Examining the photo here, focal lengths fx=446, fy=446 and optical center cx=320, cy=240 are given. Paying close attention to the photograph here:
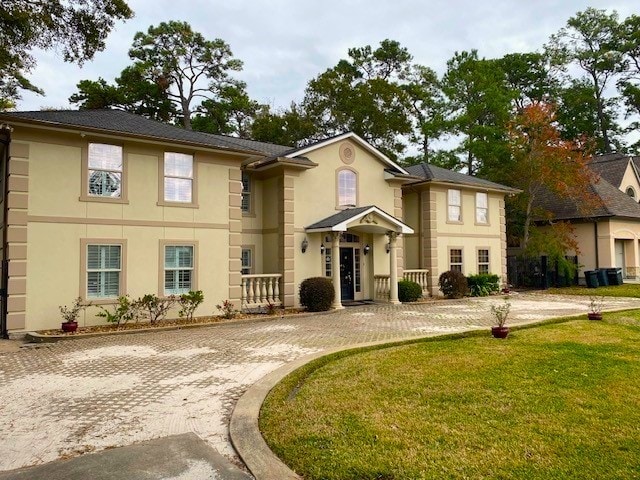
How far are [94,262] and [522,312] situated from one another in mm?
12770

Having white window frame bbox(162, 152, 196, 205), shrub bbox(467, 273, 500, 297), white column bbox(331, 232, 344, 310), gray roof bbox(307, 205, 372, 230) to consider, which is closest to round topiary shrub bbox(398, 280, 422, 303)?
white column bbox(331, 232, 344, 310)

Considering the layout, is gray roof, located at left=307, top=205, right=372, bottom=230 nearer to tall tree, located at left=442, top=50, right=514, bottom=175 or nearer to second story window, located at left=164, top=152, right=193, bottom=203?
second story window, located at left=164, top=152, right=193, bottom=203

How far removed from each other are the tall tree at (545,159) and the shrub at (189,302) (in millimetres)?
18348

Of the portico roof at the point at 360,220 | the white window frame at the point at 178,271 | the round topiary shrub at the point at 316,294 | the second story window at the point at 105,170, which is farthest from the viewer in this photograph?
the portico roof at the point at 360,220

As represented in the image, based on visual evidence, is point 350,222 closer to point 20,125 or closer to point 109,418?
point 20,125

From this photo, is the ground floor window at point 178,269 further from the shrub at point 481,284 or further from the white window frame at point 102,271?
the shrub at point 481,284

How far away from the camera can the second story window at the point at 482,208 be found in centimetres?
2181

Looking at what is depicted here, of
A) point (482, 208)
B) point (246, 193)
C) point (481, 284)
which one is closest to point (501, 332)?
point (246, 193)

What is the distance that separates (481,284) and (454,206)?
3817 millimetres

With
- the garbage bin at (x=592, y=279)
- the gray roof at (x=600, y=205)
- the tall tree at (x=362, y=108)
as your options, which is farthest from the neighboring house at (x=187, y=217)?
the tall tree at (x=362, y=108)

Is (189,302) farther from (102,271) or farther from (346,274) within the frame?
(346,274)

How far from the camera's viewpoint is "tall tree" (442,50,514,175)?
2722cm

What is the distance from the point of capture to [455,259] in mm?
20891

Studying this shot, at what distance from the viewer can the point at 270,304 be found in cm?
1483
